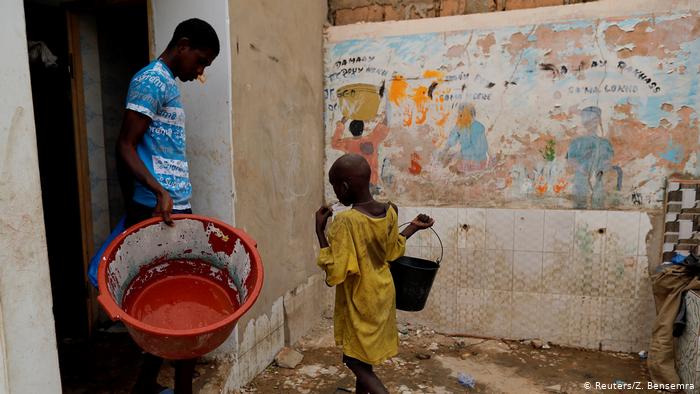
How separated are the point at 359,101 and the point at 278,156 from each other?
3.48 ft

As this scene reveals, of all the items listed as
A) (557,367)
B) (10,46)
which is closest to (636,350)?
(557,367)

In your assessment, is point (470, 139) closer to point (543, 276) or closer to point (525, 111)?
point (525, 111)

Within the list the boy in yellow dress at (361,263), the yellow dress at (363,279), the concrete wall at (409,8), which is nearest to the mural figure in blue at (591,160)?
the concrete wall at (409,8)

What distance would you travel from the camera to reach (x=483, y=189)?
350 centimetres

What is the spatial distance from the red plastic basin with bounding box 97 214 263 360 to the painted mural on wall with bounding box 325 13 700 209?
2077mm

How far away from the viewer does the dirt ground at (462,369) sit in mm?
2875

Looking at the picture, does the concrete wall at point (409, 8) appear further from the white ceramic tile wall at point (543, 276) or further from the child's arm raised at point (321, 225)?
the child's arm raised at point (321, 225)

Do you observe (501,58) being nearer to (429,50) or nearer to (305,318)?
(429,50)

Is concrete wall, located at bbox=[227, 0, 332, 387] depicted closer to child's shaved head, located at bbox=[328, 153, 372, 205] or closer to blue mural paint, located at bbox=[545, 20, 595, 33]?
child's shaved head, located at bbox=[328, 153, 372, 205]

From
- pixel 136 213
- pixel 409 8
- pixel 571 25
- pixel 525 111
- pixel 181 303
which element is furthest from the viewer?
pixel 409 8

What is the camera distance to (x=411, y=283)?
2.28 m

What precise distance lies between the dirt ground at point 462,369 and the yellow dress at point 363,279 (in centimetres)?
84

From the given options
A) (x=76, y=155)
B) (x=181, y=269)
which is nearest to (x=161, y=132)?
(x=181, y=269)

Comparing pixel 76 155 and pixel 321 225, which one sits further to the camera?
pixel 76 155
